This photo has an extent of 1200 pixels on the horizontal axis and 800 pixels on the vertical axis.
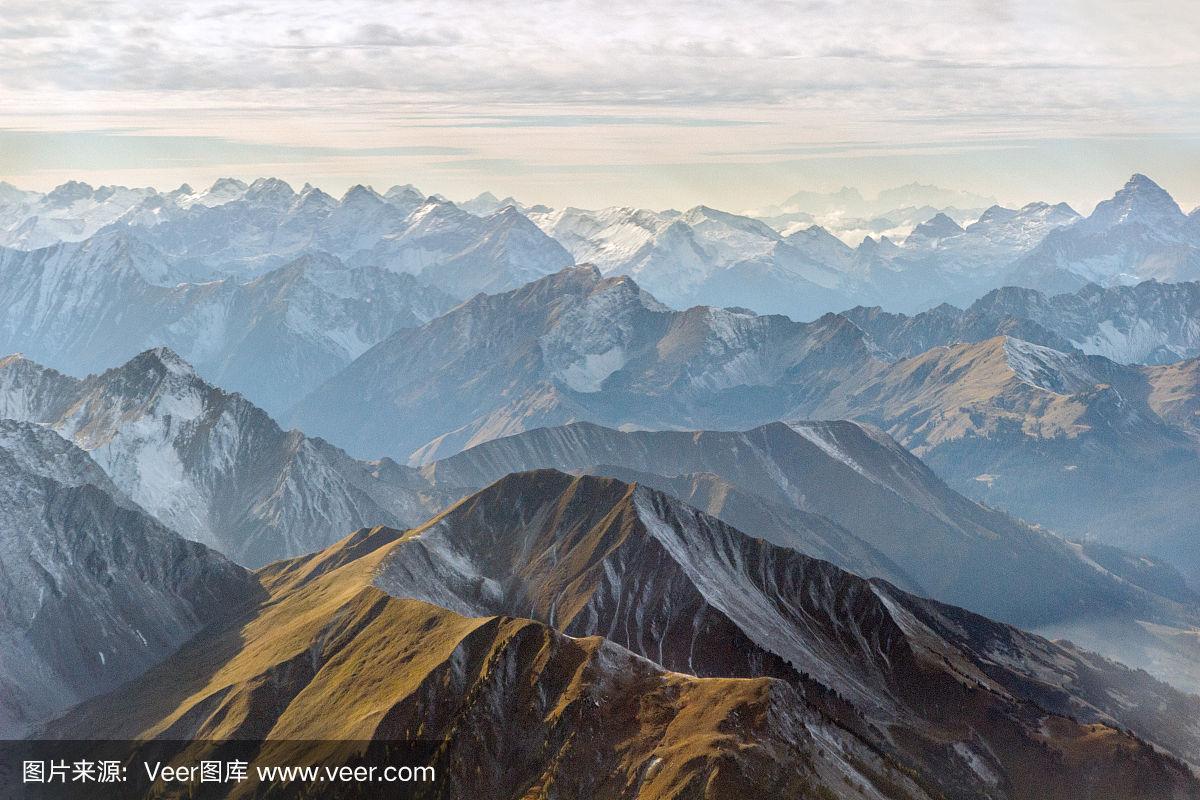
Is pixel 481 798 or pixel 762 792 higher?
pixel 762 792

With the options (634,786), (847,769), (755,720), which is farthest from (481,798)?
(847,769)

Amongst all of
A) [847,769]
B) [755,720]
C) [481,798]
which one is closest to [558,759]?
[481,798]

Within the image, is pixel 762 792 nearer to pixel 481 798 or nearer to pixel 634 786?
pixel 634 786

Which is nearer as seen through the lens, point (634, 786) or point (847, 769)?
point (634, 786)

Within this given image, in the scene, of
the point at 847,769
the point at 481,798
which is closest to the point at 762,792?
the point at 847,769

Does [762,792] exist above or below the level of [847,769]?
above

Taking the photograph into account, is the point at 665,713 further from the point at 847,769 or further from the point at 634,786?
the point at 847,769

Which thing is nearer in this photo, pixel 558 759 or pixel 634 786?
pixel 634 786
